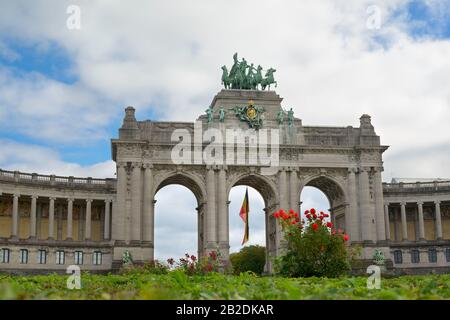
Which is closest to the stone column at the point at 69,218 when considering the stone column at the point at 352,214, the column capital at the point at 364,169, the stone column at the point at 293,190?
the stone column at the point at 293,190

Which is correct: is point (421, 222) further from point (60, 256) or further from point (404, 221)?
point (60, 256)

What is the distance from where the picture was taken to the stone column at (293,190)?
8131 centimetres

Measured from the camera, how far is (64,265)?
84812mm

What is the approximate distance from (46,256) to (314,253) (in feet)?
185

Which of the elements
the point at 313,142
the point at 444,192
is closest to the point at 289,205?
the point at 313,142

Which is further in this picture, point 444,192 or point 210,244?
point 444,192

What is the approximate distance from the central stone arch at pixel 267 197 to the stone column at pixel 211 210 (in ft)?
7.66

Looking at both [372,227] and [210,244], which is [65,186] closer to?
[210,244]

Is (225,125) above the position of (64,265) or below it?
above

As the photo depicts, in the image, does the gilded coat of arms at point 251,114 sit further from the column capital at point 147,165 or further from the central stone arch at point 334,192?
the column capital at point 147,165

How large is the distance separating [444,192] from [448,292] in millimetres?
83256

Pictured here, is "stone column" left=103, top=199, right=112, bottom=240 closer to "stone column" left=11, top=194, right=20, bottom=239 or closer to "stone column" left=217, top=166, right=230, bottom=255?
"stone column" left=11, top=194, right=20, bottom=239

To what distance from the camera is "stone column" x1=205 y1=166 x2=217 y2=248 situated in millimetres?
78812
